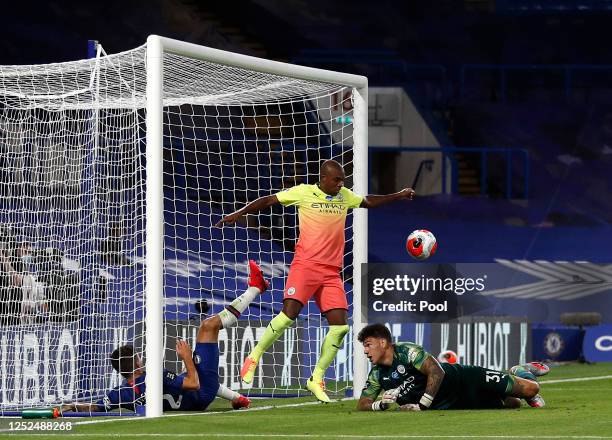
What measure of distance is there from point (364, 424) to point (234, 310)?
2.08m

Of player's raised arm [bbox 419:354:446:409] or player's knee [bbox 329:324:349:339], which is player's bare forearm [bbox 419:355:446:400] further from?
player's knee [bbox 329:324:349:339]

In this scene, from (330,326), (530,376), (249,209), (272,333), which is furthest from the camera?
(330,326)

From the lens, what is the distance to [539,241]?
910 inches

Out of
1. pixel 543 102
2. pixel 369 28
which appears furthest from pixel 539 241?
pixel 369 28

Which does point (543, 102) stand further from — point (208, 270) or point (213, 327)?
point (213, 327)

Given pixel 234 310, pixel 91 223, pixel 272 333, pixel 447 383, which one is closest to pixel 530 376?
pixel 447 383

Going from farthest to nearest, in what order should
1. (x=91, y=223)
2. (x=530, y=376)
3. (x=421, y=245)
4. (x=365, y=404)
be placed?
(x=91, y=223), (x=421, y=245), (x=530, y=376), (x=365, y=404)

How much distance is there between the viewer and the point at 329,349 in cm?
1068

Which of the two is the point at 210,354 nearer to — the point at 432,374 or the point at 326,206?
the point at 326,206

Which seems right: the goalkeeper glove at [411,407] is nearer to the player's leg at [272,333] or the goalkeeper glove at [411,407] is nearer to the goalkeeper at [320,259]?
the goalkeeper at [320,259]

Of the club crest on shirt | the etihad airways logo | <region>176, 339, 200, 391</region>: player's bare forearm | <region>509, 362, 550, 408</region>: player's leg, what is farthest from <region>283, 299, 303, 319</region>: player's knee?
<region>509, 362, 550, 408</region>: player's leg

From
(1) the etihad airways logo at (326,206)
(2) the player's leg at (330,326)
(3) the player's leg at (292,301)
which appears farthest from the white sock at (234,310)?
(1) the etihad airways logo at (326,206)

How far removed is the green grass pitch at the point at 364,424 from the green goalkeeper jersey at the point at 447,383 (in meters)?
0.22

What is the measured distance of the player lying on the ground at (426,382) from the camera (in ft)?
31.1
